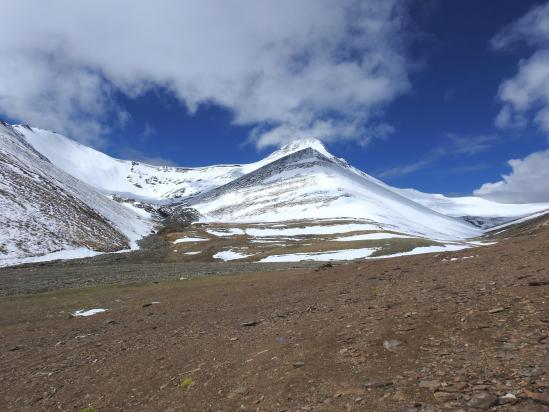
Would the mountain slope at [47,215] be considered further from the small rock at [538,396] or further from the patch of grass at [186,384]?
the small rock at [538,396]

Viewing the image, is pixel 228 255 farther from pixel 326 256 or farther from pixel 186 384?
pixel 186 384

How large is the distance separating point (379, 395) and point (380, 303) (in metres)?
9.17

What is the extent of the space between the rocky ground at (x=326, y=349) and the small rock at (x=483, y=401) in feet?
0.13

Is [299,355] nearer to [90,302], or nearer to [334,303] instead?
[334,303]

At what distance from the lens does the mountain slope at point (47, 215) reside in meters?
102

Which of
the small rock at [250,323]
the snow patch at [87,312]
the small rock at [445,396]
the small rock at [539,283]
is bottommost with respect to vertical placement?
the small rock at [445,396]

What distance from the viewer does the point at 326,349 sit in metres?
Answer: 13.9

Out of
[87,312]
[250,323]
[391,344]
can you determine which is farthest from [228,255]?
[391,344]

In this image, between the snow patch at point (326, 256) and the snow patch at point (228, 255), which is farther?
the snow patch at point (228, 255)

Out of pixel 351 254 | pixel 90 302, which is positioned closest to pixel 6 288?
pixel 90 302

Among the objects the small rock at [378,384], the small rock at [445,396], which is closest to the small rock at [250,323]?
the small rock at [378,384]

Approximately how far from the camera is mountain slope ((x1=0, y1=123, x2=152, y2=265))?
102 m

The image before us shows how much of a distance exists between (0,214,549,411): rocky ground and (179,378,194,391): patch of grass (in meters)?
0.09

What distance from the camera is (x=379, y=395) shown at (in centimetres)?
983
